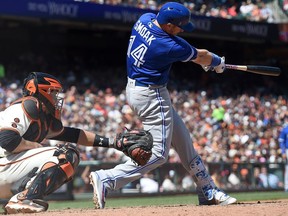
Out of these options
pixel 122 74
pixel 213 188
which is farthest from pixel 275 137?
pixel 213 188

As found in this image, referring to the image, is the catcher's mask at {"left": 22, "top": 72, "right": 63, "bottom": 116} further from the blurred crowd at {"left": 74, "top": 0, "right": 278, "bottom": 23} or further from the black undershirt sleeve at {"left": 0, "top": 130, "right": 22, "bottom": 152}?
the blurred crowd at {"left": 74, "top": 0, "right": 278, "bottom": 23}

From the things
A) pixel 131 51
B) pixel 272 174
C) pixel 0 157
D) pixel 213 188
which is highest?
pixel 131 51

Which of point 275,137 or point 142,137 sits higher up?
point 142,137

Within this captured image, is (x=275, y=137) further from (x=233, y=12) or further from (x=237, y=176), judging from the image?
(x=233, y=12)

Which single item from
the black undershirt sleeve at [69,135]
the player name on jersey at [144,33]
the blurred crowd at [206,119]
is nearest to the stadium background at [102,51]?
the blurred crowd at [206,119]

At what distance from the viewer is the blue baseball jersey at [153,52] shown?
642 cm

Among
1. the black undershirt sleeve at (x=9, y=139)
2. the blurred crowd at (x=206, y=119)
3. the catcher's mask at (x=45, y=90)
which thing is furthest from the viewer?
the blurred crowd at (x=206, y=119)

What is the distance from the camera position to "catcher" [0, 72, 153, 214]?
18.4 ft

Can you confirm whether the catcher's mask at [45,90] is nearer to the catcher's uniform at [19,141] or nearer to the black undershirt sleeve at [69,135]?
the catcher's uniform at [19,141]

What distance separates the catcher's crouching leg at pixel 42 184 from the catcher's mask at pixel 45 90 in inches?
16.5

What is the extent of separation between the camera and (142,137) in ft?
19.8

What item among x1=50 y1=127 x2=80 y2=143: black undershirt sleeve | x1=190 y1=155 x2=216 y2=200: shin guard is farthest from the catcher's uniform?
x1=190 y1=155 x2=216 y2=200: shin guard

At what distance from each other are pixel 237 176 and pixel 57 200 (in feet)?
14.2

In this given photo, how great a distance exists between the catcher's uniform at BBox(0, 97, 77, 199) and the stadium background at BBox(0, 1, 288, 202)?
10408 mm
